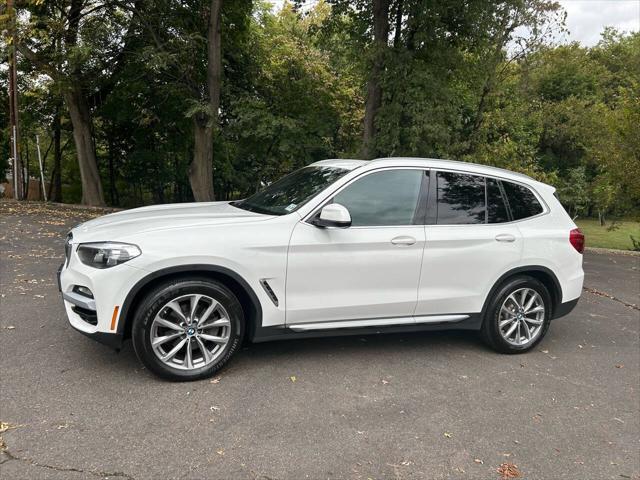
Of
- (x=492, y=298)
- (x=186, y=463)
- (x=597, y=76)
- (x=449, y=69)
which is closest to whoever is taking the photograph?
(x=186, y=463)

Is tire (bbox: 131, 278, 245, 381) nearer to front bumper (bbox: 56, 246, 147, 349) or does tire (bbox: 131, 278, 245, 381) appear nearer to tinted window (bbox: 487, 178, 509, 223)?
front bumper (bbox: 56, 246, 147, 349)

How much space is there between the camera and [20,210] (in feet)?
44.8

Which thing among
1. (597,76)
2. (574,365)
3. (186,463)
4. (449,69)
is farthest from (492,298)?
(597,76)

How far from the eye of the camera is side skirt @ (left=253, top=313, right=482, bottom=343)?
3902 millimetres

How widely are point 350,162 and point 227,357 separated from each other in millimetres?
2044

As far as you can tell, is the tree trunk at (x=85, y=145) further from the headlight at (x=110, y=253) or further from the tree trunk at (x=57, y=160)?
the headlight at (x=110, y=253)

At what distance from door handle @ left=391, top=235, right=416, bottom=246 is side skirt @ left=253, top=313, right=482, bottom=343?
70 cm

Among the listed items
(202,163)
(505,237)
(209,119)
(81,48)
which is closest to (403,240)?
(505,237)

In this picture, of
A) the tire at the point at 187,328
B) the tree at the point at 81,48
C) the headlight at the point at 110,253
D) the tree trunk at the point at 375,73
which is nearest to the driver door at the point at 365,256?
the tire at the point at 187,328

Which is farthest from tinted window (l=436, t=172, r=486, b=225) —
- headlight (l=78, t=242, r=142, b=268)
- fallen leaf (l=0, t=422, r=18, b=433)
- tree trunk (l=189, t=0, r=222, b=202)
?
tree trunk (l=189, t=0, r=222, b=202)

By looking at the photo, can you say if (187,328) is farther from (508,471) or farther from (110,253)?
(508,471)

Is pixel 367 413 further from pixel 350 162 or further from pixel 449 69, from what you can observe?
pixel 449 69

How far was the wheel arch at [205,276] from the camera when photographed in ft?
11.5

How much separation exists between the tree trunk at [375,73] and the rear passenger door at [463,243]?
26.3 ft
